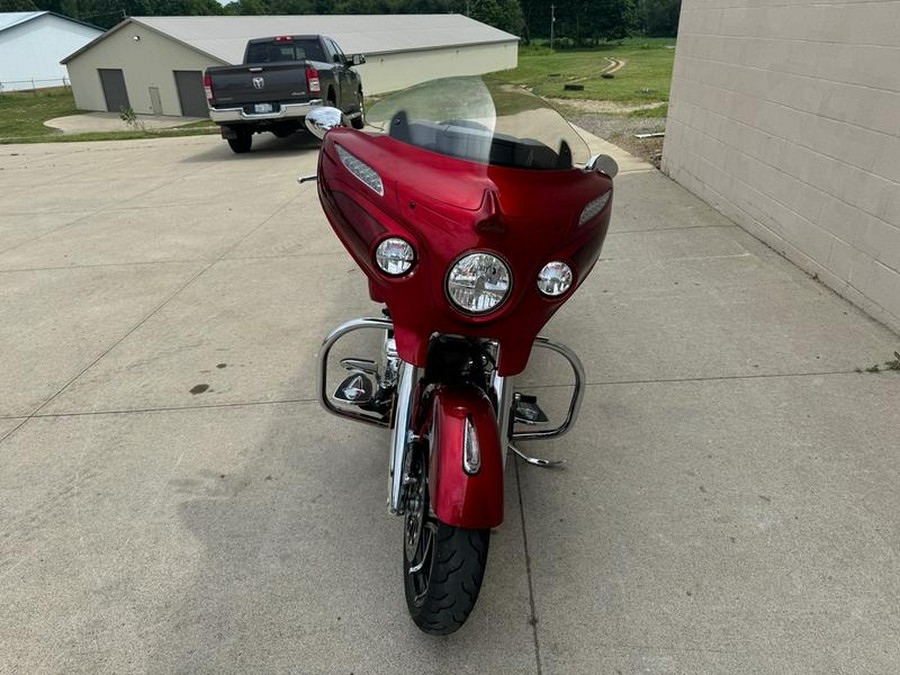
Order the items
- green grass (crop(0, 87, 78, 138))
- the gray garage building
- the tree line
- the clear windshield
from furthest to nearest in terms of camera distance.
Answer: the tree line
the gray garage building
green grass (crop(0, 87, 78, 138))
the clear windshield

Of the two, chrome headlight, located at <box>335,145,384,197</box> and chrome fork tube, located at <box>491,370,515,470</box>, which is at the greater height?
chrome headlight, located at <box>335,145,384,197</box>

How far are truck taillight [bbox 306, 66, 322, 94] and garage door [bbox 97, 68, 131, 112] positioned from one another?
25.3 meters

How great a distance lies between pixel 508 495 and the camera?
2801mm

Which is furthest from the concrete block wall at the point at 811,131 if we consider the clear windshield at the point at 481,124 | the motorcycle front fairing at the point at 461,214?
the motorcycle front fairing at the point at 461,214

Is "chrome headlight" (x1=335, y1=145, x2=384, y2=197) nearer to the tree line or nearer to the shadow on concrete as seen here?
the shadow on concrete

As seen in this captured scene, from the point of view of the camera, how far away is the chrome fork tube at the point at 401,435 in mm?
2160

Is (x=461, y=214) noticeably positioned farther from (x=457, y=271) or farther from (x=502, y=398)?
(x=502, y=398)

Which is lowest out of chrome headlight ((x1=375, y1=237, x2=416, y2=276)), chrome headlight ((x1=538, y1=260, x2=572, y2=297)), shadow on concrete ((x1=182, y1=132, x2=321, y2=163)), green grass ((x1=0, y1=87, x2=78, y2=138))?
green grass ((x1=0, y1=87, x2=78, y2=138))

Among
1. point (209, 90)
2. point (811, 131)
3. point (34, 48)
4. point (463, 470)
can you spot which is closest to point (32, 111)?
point (34, 48)

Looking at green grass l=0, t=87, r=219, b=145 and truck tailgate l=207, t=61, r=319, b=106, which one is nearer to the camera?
truck tailgate l=207, t=61, r=319, b=106

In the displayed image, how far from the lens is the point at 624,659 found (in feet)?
6.73

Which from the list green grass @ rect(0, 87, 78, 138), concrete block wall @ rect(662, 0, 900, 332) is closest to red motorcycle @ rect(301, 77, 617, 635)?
concrete block wall @ rect(662, 0, 900, 332)

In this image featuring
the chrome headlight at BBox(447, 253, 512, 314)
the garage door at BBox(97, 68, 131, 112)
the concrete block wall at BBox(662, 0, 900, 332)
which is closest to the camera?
the chrome headlight at BBox(447, 253, 512, 314)

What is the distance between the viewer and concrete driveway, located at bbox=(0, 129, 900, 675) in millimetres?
2137
